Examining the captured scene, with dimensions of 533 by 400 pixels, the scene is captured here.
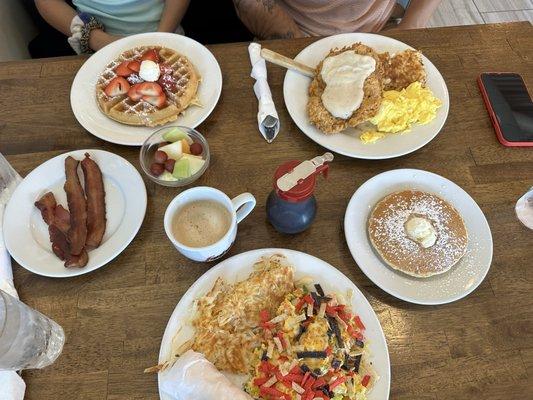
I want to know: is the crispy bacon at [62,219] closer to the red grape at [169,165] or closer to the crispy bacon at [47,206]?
the crispy bacon at [47,206]

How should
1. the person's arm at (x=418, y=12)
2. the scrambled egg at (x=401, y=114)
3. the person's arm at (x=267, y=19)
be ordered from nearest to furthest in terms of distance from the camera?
the scrambled egg at (x=401, y=114) → the person's arm at (x=267, y=19) → the person's arm at (x=418, y=12)

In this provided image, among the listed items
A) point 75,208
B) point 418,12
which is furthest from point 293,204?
point 418,12

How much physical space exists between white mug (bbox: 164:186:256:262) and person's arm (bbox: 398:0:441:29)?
1357 millimetres

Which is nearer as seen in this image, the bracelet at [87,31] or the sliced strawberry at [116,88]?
the sliced strawberry at [116,88]

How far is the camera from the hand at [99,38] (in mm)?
1865

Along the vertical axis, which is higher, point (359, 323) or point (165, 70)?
point (165, 70)

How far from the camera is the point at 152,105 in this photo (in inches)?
57.2

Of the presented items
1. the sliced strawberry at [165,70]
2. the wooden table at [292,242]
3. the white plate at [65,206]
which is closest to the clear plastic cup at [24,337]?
the wooden table at [292,242]

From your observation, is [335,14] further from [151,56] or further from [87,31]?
[87,31]

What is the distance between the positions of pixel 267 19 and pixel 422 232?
1.16 meters

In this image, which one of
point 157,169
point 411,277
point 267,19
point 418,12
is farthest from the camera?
point 418,12

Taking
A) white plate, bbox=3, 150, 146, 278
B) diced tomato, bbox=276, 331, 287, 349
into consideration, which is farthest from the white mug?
diced tomato, bbox=276, 331, 287, 349

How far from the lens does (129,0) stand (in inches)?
73.2

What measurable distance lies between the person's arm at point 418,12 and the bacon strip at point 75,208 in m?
1.56
